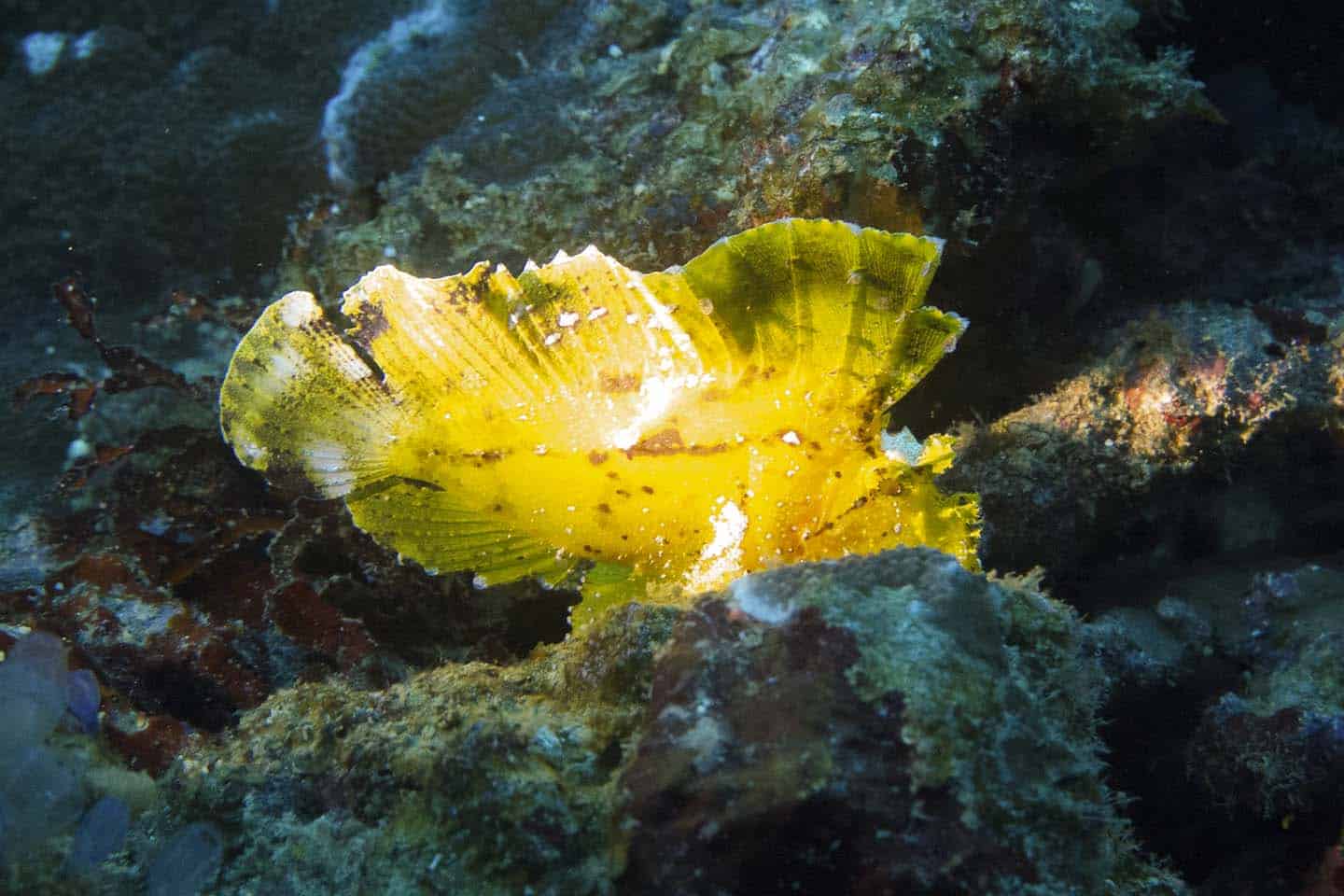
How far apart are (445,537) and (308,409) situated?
2.54 feet

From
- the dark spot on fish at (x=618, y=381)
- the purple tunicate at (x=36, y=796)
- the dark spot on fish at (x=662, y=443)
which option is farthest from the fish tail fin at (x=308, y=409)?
the purple tunicate at (x=36, y=796)

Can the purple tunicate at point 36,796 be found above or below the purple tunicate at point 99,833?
above

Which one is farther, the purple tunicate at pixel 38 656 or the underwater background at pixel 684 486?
the purple tunicate at pixel 38 656

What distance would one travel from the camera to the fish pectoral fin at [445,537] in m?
3.08

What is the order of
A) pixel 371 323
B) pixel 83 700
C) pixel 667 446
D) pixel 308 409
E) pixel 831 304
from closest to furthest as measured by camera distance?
pixel 83 700, pixel 831 304, pixel 667 446, pixel 371 323, pixel 308 409

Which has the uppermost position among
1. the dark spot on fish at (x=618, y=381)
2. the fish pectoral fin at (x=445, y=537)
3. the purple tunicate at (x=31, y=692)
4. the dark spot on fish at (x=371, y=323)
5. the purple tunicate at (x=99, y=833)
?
the dark spot on fish at (x=371, y=323)

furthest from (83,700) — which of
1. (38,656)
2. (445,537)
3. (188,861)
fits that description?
(445,537)

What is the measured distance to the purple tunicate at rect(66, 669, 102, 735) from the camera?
2018mm

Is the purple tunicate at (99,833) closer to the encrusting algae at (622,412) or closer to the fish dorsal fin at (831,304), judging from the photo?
the encrusting algae at (622,412)

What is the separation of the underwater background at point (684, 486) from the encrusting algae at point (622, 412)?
8.8 inches

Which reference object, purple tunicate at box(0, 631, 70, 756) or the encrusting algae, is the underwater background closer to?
purple tunicate at box(0, 631, 70, 756)

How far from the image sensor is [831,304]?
265 centimetres

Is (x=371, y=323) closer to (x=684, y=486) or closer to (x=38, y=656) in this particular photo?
(x=684, y=486)

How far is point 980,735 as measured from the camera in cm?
148
